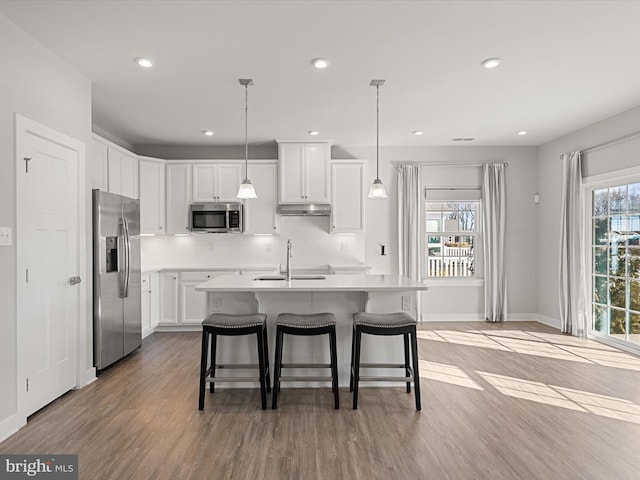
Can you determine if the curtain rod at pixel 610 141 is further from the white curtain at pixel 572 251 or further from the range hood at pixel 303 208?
the range hood at pixel 303 208

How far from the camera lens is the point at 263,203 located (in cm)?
595

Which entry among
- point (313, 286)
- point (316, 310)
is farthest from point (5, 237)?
point (316, 310)

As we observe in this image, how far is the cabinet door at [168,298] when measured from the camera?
5613mm

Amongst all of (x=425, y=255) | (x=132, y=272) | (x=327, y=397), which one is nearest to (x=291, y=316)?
(x=327, y=397)

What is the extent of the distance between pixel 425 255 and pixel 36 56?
5.26 meters

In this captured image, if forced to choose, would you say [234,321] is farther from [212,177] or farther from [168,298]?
[212,177]

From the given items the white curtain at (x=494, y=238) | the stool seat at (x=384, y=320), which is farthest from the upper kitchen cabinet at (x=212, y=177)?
the white curtain at (x=494, y=238)

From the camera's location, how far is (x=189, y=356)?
450cm

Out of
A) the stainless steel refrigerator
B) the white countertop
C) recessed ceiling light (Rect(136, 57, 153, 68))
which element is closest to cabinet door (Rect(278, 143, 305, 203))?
the stainless steel refrigerator

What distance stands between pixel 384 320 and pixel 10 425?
102 inches

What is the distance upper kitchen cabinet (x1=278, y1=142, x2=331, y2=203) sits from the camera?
581 centimetres

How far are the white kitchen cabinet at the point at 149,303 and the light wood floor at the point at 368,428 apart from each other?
1.11 metres

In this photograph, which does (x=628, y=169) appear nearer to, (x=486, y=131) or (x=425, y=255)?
(x=486, y=131)

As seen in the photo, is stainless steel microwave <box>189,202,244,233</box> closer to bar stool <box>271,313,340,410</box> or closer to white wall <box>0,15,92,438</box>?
white wall <box>0,15,92,438</box>
